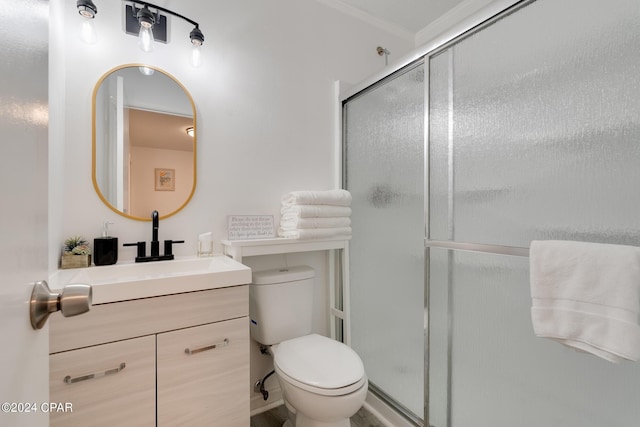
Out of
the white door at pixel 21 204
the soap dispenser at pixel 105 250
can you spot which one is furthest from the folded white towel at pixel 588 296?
the soap dispenser at pixel 105 250

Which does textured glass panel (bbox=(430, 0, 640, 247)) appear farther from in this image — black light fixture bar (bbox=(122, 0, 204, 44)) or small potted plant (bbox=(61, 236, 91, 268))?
small potted plant (bbox=(61, 236, 91, 268))

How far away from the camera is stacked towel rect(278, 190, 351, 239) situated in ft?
5.35

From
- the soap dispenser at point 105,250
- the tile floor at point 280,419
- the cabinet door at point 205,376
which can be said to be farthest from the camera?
the tile floor at point 280,419

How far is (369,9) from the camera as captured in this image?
206 cm

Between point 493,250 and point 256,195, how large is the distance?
1.23 m

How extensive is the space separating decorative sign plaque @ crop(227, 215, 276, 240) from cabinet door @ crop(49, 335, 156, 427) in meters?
0.71

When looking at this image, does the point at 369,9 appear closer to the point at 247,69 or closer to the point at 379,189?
the point at 247,69

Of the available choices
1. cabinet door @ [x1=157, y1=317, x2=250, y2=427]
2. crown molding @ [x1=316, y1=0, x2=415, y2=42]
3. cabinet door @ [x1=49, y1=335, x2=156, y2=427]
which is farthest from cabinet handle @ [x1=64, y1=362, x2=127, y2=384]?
crown molding @ [x1=316, y1=0, x2=415, y2=42]

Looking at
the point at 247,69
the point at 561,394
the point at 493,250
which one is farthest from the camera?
the point at 247,69

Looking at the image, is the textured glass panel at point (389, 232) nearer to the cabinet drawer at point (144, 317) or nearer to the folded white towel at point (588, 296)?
the folded white towel at point (588, 296)

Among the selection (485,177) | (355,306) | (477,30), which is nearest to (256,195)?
(355,306)

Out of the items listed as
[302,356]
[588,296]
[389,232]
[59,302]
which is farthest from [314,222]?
[59,302]

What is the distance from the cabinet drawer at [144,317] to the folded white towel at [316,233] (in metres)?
0.50

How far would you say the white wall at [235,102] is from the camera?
130 cm
